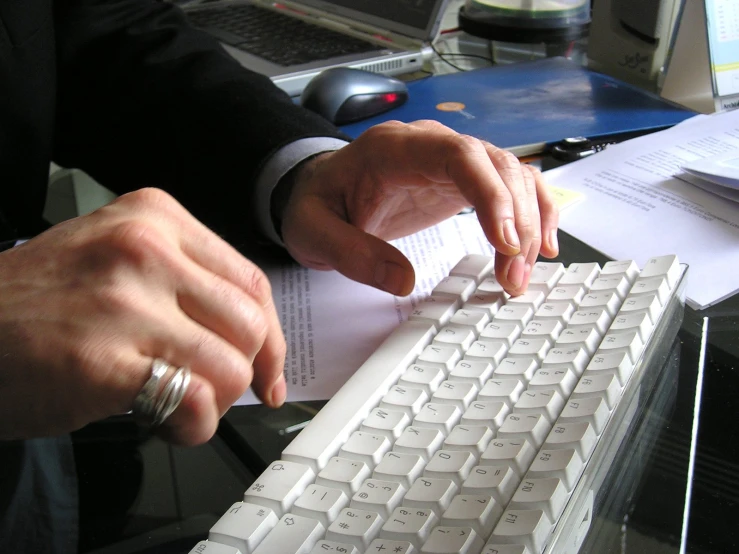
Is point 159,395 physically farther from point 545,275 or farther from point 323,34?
point 323,34

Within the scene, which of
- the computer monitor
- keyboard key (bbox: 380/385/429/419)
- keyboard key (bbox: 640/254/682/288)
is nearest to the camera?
keyboard key (bbox: 380/385/429/419)

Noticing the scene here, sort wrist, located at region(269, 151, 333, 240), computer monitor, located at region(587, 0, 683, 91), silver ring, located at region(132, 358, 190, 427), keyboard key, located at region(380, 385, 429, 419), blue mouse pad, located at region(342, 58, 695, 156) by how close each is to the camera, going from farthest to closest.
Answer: computer monitor, located at region(587, 0, 683, 91), blue mouse pad, located at region(342, 58, 695, 156), wrist, located at region(269, 151, 333, 240), keyboard key, located at region(380, 385, 429, 419), silver ring, located at region(132, 358, 190, 427)

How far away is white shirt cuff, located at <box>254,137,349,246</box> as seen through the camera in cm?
73

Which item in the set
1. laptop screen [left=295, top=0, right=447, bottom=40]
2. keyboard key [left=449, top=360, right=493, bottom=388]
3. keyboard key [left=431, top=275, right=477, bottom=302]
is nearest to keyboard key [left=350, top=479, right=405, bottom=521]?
keyboard key [left=449, top=360, right=493, bottom=388]

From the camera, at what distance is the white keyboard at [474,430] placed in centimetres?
37

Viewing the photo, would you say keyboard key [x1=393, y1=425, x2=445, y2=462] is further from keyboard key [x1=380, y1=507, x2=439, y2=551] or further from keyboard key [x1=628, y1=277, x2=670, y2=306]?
keyboard key [x1=628, y1=277, x2=670, y2=306]

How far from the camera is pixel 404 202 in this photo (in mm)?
707

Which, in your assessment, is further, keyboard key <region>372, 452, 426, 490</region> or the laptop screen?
the laptop screen

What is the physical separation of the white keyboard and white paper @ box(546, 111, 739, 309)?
0.31 ft

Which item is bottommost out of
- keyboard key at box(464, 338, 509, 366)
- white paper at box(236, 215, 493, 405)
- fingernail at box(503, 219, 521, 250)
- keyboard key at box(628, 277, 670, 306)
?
white paper at box(236, 215, 493, 405)

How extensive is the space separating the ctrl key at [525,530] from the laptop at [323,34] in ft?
2.69

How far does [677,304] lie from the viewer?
56 centimetres

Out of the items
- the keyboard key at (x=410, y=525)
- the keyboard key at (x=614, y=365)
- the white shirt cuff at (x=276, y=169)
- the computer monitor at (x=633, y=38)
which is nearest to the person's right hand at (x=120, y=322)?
the keyboard key at (x=410, y=525)

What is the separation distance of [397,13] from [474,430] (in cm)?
99
